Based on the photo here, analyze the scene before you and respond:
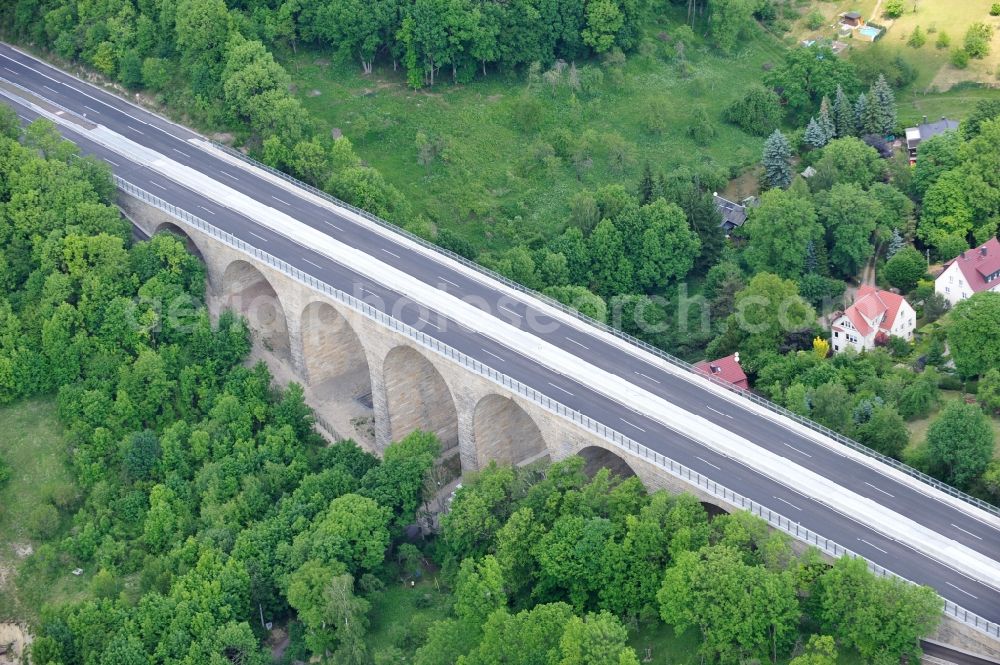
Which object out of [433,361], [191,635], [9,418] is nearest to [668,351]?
[433,361]

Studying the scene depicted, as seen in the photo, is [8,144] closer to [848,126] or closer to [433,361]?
[433,361]

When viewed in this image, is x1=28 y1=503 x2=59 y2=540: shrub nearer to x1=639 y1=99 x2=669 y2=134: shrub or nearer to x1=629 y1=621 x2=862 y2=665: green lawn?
x1=629 y1=621 x2=862 y2=665: green lawn

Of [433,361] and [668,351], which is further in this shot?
[668,351]

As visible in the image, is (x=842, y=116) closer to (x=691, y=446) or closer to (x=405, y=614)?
(x=691, y=446)

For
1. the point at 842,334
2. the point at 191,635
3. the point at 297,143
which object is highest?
the point at 297,143

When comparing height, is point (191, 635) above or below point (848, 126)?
below

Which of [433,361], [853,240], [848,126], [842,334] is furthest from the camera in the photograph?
[848,126]
